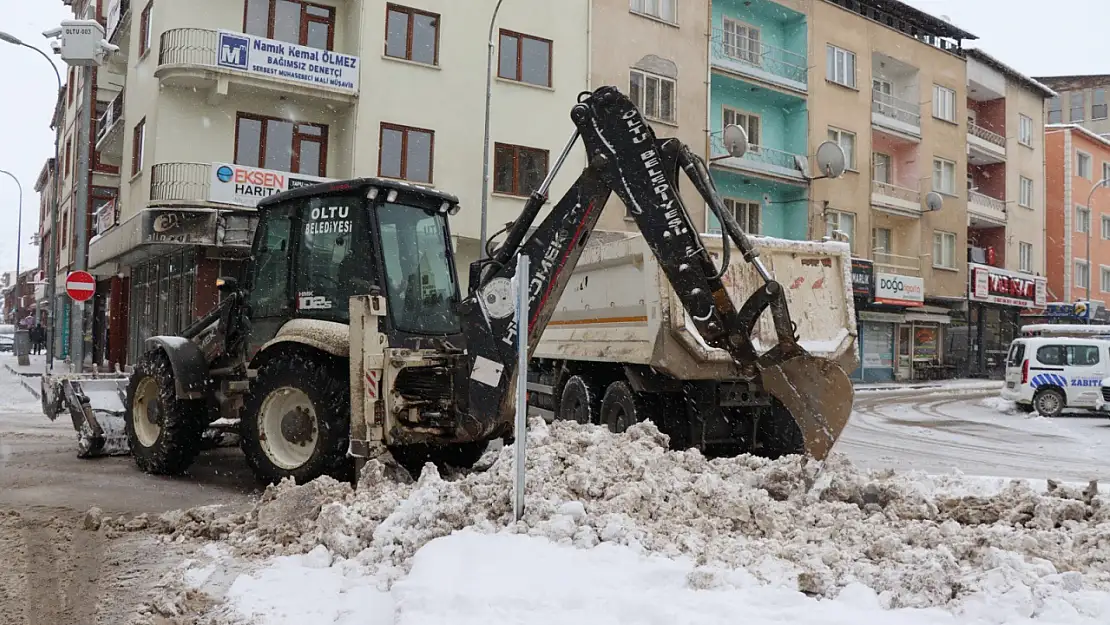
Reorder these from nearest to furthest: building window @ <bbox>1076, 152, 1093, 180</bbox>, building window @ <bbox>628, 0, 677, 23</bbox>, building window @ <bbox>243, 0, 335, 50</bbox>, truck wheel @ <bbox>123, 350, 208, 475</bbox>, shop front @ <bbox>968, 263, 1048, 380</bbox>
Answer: truck wheel @ <bbox>123, 350, 208, 475</bbox> < building window @ <bbox>243, 0, 335, 50</bbox> < building window @ <bbox>628, 0, 677, 23</bbox> < shop front @ <bbox>968, 263, 1048, 380</bbox> < building window @ <bbox>1076, 152, 1093, 180</bbox>

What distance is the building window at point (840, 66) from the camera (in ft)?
96.8

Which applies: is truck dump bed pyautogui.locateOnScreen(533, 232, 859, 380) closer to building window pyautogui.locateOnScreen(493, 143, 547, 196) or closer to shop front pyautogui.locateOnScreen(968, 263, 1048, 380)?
building window pyautogui.locateOnScreen(493, 143, 547, 196)

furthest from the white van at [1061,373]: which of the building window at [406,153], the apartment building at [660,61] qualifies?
the building window at [406,153]

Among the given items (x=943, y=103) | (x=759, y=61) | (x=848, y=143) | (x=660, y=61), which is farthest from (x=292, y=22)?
(x=943, y=103)

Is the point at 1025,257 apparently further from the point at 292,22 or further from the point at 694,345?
the point at 694,345

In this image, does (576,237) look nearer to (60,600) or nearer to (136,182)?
(60,600)

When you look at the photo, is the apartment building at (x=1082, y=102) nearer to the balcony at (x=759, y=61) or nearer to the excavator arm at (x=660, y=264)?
the balcony at (x=759, y=61)

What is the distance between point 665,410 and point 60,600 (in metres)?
5.79

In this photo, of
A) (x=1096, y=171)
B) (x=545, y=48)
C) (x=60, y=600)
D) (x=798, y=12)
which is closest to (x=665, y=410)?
(x=60, y=600)

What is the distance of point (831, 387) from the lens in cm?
599

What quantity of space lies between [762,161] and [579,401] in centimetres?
1909

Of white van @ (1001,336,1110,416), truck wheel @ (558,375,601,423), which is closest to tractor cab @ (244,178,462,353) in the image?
truck wheel @ (558,375,601,423)

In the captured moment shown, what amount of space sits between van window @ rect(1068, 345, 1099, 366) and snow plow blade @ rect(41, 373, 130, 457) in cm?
1770

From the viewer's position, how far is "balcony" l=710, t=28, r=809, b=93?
26.7 m
